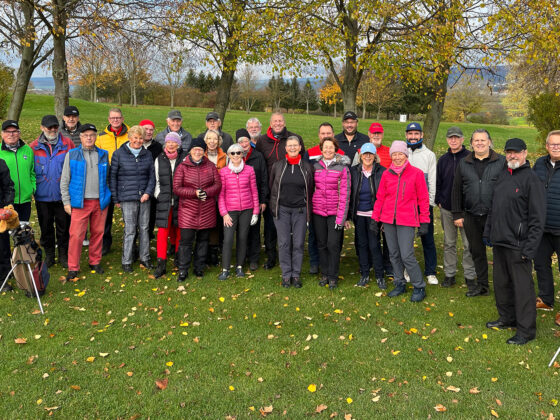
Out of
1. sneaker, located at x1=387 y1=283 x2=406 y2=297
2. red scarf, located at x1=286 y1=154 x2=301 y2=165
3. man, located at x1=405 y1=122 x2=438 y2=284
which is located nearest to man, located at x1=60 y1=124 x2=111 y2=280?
red scarf, located at x1=286 y1=154 x2=301 y2=165

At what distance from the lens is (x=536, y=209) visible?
4.80 meters

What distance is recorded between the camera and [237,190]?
6.80 metres

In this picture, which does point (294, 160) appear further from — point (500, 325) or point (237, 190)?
point (500, 325)

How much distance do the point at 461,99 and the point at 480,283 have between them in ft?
222

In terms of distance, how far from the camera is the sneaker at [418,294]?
20.4 feet

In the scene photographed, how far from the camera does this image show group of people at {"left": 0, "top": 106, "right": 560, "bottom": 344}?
19.9 ft

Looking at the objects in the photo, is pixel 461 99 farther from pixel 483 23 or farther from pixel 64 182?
pixel 64 182

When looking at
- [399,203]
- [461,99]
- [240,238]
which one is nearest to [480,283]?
[399,203]

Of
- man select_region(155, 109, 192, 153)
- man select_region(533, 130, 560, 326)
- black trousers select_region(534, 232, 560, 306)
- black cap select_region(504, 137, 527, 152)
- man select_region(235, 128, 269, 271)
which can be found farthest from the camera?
man select_region(155, 109, 192, 153)

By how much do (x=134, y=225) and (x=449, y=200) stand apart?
5.07 metres

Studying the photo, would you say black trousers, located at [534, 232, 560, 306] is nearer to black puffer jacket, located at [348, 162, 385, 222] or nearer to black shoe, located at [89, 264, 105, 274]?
black puffer jacket, located at [348, 162, 385, 222]

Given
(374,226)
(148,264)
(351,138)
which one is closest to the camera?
(374,226)

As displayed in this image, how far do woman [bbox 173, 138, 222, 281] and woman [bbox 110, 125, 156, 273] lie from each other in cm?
59

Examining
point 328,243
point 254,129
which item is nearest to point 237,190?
point 254,129
